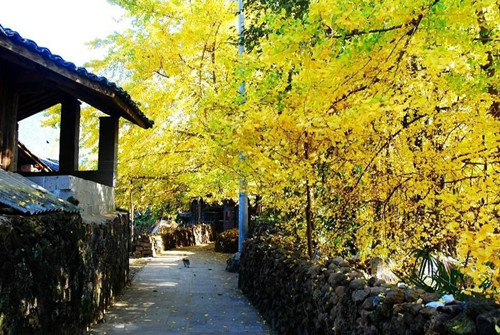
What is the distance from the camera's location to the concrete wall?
7699 millimetres

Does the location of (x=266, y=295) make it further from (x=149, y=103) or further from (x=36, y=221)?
(x=149, y=103)

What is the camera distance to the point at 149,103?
13.3 m

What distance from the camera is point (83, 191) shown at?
8.66 metres

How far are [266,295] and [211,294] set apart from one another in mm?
2725

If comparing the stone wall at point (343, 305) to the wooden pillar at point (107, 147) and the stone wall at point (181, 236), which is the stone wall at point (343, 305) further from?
the stone wall at point (181, 236)

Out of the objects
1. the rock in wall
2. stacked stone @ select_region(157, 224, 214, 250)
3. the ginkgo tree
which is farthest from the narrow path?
stacked stone @ select_region(157, 224, 214, 250)

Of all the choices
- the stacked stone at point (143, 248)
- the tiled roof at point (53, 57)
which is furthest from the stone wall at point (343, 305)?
the stacked stone at point (143, 248)

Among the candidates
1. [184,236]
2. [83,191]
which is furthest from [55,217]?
[184,236]

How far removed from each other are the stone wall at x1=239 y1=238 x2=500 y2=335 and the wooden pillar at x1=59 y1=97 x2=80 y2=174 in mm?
4314

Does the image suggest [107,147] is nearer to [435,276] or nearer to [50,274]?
[50,274]

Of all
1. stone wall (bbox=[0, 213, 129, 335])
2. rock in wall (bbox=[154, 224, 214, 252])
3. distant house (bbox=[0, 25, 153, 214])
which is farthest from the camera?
rock in wall (bbox=[154, 224, 214, 252])

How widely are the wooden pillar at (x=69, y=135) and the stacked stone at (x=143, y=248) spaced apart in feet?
33.1

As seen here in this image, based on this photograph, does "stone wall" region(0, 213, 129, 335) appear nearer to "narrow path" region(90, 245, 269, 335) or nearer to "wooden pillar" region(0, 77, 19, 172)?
"narrow path" region(90, 245, 269, 335)

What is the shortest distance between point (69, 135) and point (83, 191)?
166 cm
